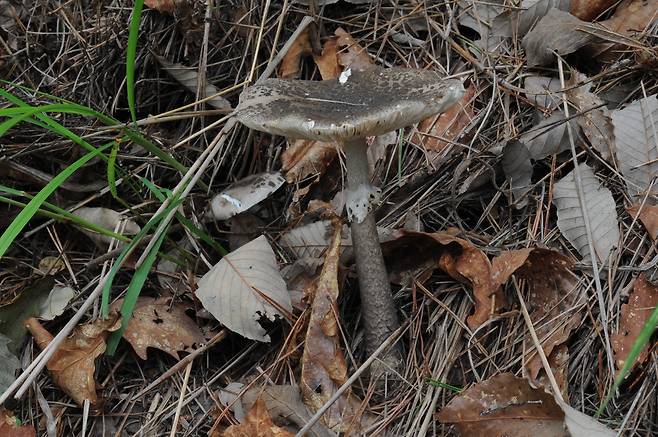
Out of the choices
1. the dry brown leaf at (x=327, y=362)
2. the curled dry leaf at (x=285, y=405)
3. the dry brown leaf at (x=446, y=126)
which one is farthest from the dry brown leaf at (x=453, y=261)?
the curled dry leaf at (x=285, y=405)

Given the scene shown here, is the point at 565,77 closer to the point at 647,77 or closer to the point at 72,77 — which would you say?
the point at 647,77

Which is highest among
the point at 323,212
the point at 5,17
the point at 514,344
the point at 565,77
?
the point at 5,17

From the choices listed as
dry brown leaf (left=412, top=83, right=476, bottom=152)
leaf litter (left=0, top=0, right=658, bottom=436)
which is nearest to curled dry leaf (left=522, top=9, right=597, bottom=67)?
leaf litter (left=0, top=0, right=658, bottom=436)

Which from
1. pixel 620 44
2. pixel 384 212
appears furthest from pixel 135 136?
pixel 620 44

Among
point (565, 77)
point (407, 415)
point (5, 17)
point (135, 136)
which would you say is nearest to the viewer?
point (407, 415)

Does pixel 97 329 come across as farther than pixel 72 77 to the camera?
No

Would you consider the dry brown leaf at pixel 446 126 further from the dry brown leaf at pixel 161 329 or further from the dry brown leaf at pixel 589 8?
the dry brown leaf at pixel 161 329

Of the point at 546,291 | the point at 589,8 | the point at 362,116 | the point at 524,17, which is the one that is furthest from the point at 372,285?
the point at 589,8
